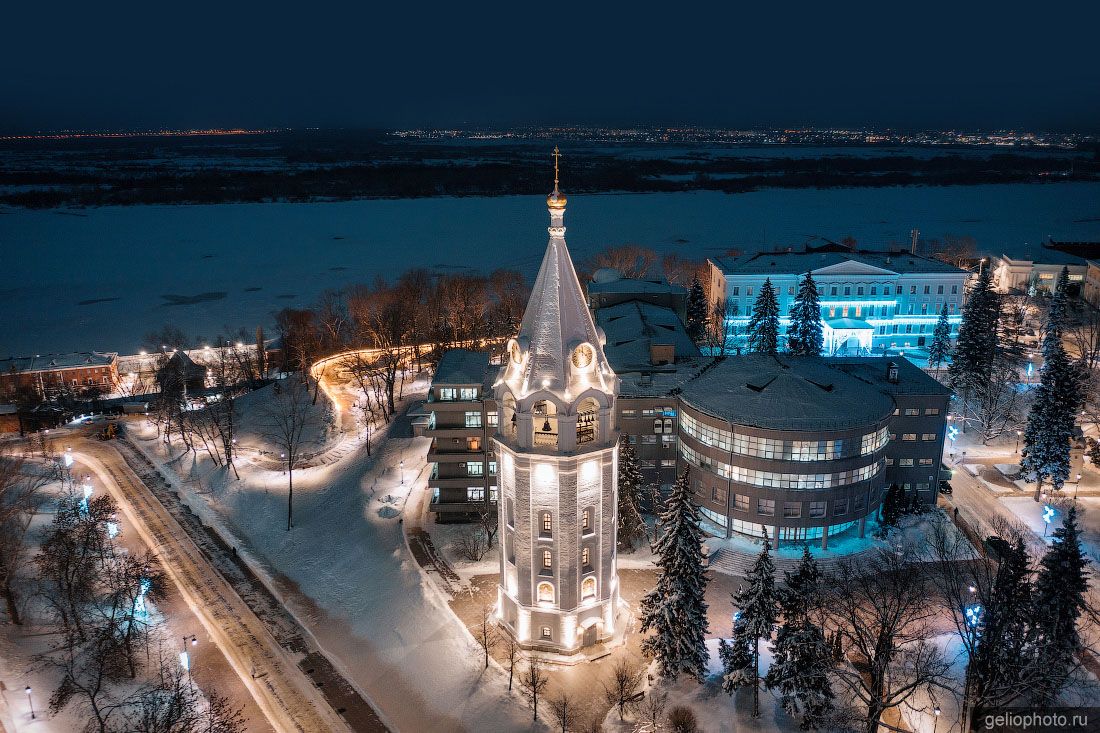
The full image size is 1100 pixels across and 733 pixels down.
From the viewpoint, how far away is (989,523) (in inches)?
2026

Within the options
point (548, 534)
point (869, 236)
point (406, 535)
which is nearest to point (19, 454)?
point (406, 535)

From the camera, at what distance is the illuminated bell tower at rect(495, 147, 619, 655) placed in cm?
3469

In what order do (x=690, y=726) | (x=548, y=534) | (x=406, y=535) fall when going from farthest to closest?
(x=406, y=535), (x=548, y=534), (x=690, y=726)

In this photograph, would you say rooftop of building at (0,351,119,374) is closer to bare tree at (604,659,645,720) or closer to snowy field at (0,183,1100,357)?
snowy field at (0,183,1100,357)

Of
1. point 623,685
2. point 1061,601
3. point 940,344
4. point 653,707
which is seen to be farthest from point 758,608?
point 940,344

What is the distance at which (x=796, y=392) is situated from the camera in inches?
1912

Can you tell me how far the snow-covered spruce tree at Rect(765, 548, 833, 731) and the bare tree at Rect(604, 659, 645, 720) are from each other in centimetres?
621

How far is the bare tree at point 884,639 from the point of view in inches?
1196

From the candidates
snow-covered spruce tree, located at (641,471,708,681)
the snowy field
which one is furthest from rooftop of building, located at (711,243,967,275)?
snow-covered spruce tree, located at (641,471,708,681)

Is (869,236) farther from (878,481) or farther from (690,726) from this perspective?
(690,726)

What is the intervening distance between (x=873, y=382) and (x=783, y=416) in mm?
10521

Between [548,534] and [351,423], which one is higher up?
[548,534]

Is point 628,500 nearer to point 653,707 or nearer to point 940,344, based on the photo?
point 653,707

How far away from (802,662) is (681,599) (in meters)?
5.89
